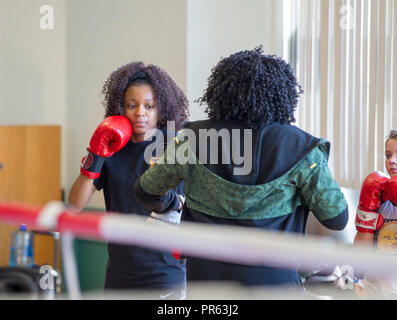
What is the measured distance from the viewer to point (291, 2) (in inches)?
119

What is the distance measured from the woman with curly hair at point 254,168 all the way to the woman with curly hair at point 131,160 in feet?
1.04

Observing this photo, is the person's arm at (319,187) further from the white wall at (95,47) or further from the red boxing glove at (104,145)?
the white wall at (95,47)

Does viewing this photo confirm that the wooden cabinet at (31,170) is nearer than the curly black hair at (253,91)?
No

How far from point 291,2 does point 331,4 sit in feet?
0.88

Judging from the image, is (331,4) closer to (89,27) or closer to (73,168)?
(89,27)

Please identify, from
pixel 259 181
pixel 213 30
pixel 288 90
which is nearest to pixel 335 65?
pixel 213 30

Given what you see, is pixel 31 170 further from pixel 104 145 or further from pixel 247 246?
pixel 247 246

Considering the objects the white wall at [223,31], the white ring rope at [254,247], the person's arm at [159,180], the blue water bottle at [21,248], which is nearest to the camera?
the white ring rope at [254,247]

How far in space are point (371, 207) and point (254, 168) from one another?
2.49 ft

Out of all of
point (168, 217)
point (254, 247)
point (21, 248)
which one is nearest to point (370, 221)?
point (168, 217)

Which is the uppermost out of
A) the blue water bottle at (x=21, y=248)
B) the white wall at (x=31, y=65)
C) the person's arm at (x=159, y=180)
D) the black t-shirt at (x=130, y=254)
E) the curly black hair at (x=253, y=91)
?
the white wall at (x=31, y=65)

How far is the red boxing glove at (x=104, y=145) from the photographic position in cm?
184

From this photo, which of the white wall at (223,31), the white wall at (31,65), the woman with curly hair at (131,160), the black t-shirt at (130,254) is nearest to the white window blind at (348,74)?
the white wall at (223,31)

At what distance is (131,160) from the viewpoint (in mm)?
1884
